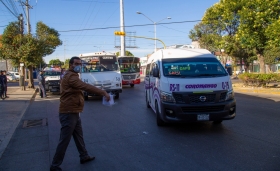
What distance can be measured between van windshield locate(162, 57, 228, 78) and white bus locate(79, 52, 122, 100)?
22.2 ft

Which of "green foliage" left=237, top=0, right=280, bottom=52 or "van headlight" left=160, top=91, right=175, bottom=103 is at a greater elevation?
"green foliage" left=237, top=0, right=280, bottom=52

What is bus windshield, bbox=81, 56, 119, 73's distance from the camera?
49.0 ft

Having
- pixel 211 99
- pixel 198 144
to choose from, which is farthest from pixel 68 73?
pixel 211 99

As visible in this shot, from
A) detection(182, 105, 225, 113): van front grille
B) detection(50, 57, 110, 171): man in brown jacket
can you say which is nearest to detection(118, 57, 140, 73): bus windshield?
detection(182, 105, 225, 113): van front grille

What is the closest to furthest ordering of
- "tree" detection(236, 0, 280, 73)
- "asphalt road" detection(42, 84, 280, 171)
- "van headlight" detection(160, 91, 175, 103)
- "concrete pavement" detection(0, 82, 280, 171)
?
"asphalt road" detection(42, 84, 280, 171) < "concrete pavement" detection(0, 82, 280, 171) < "van headlight" detection(160, 91, 175, 103) < "tree" detection(236, 0, 280, 73)

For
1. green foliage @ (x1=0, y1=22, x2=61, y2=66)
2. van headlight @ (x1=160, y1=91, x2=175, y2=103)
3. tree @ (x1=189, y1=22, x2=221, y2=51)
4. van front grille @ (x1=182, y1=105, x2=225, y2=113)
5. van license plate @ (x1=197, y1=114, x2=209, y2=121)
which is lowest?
van license plate @ (x1=197, y1=114, x2=209, y2=121)

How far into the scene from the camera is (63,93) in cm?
464

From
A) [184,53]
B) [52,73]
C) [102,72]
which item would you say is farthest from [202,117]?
[52,73]

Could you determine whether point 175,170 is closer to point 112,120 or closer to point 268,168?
point 268,168

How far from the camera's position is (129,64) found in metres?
23.7

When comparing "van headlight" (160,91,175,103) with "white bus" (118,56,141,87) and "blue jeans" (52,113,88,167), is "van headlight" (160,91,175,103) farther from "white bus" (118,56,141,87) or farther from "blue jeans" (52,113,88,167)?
"white bus" (118,56,141,87)

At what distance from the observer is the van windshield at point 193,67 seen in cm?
724

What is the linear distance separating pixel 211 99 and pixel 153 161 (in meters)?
2.46

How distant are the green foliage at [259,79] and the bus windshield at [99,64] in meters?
9.88
